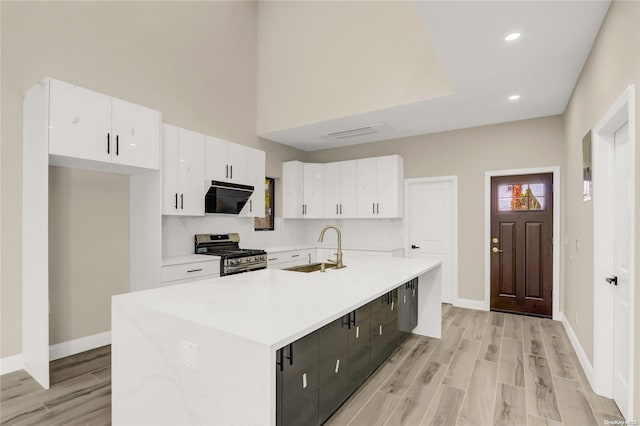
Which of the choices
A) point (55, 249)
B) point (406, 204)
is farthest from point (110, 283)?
point (406, 204)

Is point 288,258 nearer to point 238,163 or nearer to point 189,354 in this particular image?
point 238,163

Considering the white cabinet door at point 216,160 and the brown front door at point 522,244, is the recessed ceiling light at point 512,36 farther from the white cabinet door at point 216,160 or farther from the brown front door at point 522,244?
the white cabinet door at point 216,160

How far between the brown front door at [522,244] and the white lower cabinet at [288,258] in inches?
116

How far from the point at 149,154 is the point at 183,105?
1.22 meters

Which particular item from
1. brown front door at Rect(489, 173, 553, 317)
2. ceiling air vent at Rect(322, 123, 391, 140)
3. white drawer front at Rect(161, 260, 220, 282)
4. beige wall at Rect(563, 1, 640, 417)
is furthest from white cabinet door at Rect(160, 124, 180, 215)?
brown front door at Rect(489, 173, 553, 317)

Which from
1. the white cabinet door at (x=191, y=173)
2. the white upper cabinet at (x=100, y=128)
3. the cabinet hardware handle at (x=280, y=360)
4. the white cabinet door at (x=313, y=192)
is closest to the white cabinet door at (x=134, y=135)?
the white upper cabinet at (x=100, y=128)

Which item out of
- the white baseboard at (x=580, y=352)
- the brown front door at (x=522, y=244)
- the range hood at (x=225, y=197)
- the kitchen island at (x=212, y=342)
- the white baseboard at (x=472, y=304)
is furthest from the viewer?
the white baseboard at (x=472, y=304)

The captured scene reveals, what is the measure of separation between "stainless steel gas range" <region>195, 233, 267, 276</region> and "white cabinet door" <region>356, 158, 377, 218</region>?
1.94 metres

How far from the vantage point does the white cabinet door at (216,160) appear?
431cm

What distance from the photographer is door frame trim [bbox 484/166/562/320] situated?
4.41 meters

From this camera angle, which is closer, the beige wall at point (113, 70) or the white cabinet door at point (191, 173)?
the beige wall at point (113, 70)

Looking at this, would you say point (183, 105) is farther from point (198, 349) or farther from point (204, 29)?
point (198, 349)

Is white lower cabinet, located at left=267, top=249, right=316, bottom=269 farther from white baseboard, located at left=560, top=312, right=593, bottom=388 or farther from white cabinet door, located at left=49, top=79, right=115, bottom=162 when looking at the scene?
white baseboard, located at left=560, top=312, right=593, bottom=388

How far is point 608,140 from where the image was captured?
8.05 ft
